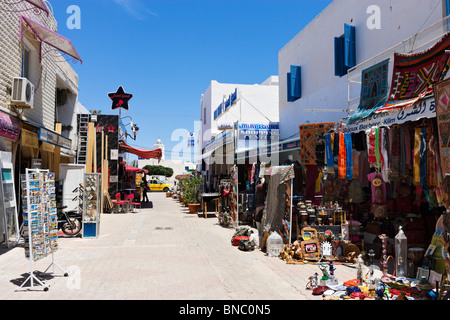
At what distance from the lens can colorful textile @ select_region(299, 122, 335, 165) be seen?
31.3 feet

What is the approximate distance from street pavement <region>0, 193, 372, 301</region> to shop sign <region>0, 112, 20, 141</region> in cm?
284

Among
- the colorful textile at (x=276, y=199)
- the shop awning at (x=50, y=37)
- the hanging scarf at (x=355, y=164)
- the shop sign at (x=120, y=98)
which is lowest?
the colorful textile at (x=276, y=199)

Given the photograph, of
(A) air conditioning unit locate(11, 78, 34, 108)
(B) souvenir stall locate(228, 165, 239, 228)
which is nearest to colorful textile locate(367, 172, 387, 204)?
(B) souvenir stall locate(228, 165, 239, 228)

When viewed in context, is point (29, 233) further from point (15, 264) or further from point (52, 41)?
point (52, 41)

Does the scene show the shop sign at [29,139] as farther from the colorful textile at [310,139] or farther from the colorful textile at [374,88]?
the colorful textile at [374,88]

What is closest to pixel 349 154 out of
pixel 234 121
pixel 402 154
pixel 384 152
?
pixel 384 152

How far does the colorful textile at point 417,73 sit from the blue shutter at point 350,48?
5.84 m

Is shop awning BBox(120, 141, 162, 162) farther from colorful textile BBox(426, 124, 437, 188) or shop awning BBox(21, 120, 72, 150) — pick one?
colorful textile BBox(426, 124, 437, 188)

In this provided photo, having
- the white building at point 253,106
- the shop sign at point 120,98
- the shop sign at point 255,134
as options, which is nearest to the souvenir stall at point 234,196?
the shop sign at point 255,134

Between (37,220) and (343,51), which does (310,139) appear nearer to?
(343,51)

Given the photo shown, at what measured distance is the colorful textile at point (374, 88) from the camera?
338 inches
